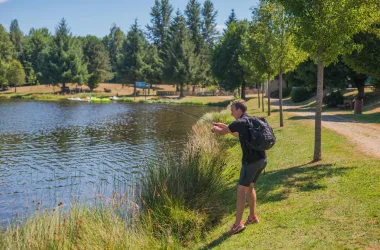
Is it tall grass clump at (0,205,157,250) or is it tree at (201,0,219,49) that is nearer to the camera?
tall grass clump at (0,205,157,250)

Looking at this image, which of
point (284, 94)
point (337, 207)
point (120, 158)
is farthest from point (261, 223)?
point (284, 94)

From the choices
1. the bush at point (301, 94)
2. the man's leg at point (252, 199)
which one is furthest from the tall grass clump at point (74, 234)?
the bush at point (301, 94)

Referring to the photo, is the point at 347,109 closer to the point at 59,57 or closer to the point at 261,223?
the point at 261,223

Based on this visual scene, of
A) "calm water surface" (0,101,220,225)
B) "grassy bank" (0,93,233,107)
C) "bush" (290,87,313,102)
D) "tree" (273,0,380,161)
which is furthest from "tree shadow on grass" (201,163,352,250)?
"grassy bank" (0,93,233,107)

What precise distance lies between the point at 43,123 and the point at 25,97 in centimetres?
4798

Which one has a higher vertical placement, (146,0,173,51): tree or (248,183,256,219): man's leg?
(146,0,173,51): tree

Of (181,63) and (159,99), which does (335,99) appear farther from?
(181,63)

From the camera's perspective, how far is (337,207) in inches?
299

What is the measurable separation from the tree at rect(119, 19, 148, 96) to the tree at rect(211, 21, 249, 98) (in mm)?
25889

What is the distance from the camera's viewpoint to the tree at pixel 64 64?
Answer: 8312 centimetres

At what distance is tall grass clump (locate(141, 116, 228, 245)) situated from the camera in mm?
8367

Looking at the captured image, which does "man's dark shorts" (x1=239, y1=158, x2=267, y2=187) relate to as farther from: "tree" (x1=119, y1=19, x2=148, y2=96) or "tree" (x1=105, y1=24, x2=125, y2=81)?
"tree" (x1=105, y1=24, x2=125, y2=81)

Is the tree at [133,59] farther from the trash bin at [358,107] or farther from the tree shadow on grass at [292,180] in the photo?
the tree shadow on grass at [292,180]

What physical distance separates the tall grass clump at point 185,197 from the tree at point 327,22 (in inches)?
142
